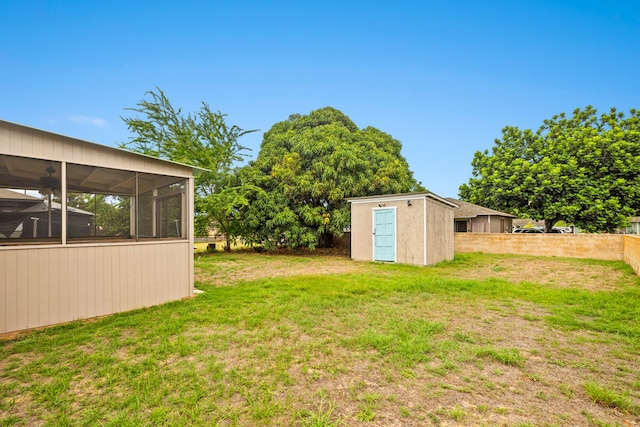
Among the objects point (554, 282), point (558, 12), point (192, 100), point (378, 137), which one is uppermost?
point (558, 12)

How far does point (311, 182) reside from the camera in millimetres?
12383

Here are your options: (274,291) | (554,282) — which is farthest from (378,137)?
(274,291)

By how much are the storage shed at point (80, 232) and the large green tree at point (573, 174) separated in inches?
697

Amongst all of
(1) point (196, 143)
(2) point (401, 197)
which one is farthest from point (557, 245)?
(1) point (196, 143)

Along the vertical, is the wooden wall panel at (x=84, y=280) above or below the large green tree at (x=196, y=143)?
below

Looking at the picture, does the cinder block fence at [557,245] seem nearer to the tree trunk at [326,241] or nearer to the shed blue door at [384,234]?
the shed blue door at [384,234]

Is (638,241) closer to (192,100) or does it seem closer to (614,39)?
(614,39)

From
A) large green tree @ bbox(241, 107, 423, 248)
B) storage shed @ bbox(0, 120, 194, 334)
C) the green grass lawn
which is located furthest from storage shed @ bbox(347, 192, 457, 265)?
storage shed @ bbox(0, 120, 194, 334)

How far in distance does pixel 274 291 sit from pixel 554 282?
6.65 m

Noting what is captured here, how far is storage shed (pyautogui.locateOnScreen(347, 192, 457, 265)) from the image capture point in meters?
9.51

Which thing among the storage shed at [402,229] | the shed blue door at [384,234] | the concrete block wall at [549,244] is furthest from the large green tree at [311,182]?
the concrete block wall at [549,244]

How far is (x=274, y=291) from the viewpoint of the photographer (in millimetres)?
5723

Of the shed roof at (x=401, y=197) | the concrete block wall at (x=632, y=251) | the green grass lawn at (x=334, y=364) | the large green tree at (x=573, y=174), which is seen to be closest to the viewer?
the green grass lawn at (x=334, y=364)

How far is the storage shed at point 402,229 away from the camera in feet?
31.2
